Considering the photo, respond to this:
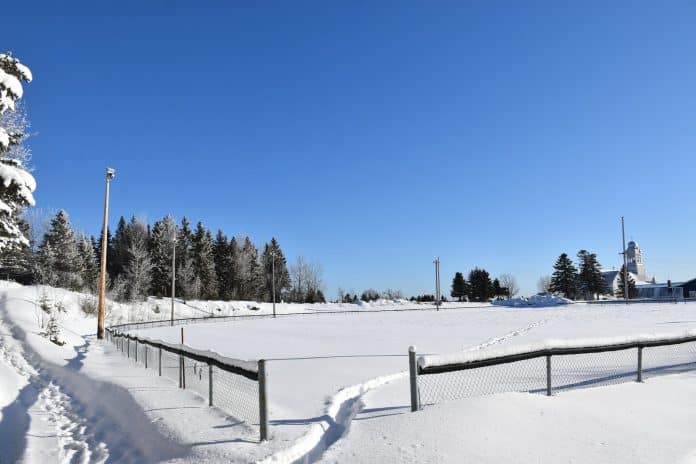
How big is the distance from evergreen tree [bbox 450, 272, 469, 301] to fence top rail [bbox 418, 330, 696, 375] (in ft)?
339

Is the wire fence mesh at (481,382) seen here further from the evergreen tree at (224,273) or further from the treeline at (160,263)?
the evergreen tree at (224,273)

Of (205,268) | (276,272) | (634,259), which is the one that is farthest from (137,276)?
(634,259)

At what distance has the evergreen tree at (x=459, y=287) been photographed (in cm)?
11257

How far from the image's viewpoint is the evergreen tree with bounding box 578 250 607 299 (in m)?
95.5

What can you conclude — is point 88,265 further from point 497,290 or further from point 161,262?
point 497,290

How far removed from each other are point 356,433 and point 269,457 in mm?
1325

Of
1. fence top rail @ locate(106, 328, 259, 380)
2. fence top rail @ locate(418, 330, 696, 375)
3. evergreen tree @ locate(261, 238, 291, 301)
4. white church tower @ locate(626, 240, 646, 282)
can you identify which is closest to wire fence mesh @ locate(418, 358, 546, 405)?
fence top rail @ locate(418, 330, 696, 375)

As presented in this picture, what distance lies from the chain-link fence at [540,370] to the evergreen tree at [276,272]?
81.4 meters

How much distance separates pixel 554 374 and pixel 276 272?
87.7 m

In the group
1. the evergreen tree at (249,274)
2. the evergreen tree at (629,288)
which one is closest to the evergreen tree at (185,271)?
the evergreen tree at (249,274)

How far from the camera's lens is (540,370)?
1207 cm

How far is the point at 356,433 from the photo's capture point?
6.20 meters

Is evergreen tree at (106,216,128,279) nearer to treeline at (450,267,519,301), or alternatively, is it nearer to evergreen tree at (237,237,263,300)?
evergreen tree at (237,237,263,300)

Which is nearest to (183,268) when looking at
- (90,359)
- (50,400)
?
(90,359)
